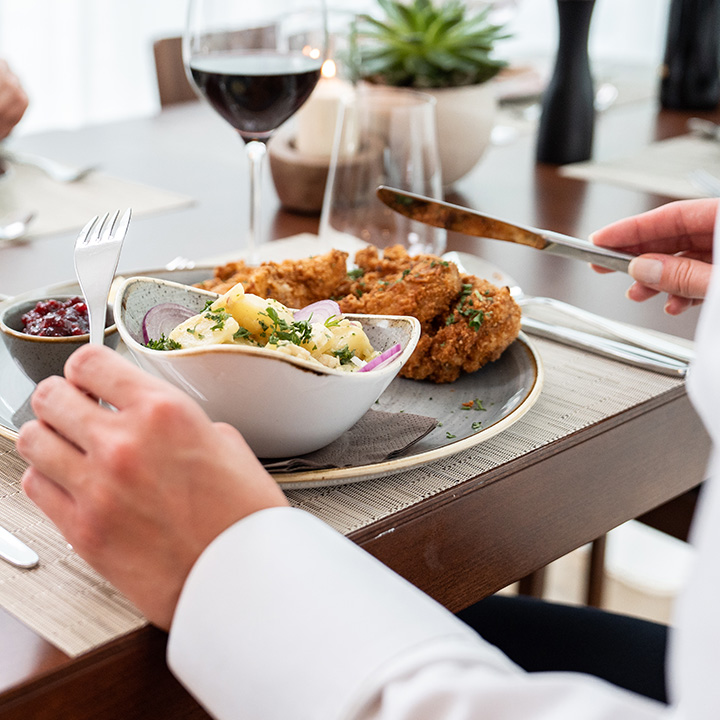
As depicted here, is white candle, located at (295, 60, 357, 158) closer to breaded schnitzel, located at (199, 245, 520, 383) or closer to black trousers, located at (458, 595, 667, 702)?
breaded schnitzel, located at (199, 245, 520, 383)

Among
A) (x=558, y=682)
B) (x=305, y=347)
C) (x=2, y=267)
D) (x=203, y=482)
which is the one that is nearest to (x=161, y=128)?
(x=2, y=267)

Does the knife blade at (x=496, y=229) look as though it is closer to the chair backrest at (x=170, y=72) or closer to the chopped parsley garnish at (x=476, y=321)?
the chopped parsley garnish at (x=476, y=321)

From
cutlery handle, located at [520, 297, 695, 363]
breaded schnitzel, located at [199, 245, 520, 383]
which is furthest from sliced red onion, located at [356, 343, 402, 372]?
cutlery handle, located at [520, 297, 695, 363]

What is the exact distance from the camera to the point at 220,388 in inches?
23.7

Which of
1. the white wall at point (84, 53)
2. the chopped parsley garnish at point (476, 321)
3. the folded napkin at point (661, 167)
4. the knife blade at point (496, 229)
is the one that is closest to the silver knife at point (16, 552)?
the chopped parsley garnish at point (476, 321)

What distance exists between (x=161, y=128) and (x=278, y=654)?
1.60 m

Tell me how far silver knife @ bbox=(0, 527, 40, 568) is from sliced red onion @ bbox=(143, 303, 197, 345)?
173 millimetres

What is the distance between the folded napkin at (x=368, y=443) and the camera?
0.63 meters

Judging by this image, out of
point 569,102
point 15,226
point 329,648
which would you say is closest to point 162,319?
point 329,648

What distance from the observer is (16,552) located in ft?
1.86

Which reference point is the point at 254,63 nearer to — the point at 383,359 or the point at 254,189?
the point at 254,189

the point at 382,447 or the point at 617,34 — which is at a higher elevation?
the point at 382,447

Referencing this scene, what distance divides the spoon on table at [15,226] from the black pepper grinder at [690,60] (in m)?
1.44

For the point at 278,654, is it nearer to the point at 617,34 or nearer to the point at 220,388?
the point at 220,388
